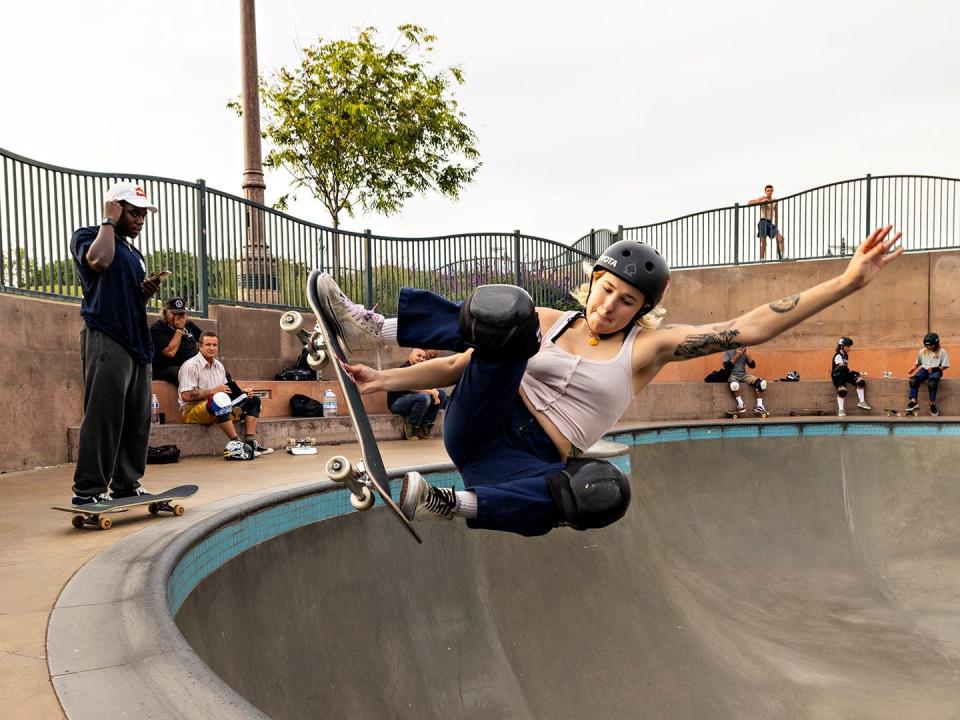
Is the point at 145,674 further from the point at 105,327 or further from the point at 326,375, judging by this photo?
the point at 326,375

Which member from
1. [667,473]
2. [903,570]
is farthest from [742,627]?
[667,473]

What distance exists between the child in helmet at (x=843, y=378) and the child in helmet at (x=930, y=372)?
0.86m

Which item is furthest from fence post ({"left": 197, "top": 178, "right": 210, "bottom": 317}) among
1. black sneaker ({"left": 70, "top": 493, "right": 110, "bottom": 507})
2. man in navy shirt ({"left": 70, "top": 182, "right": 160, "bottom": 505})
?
black sneaker ({"left": 70, "top": 493, "right": 110, "bottom": 507})

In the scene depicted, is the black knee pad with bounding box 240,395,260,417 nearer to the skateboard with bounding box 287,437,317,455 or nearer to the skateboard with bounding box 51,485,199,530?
the skateboard with bounding box 287,437,317,455

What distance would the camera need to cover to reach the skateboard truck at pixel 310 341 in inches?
122

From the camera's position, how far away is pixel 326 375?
11797mm

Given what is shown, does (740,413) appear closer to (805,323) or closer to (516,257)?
(805,323)

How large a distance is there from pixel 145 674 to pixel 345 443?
8.16m

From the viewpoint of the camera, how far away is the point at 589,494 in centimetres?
277

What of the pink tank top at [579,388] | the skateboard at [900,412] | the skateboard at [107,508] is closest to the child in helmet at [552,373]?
the pink tank top at [579,388]

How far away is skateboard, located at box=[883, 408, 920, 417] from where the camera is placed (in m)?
14.0

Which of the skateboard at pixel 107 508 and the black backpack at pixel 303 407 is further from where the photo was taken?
the black backpack at pixel 303 407

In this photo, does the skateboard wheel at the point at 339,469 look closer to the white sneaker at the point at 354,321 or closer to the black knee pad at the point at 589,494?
the white sneaker at the point at 354,321

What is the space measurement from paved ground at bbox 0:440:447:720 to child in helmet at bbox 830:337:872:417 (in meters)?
9.64
